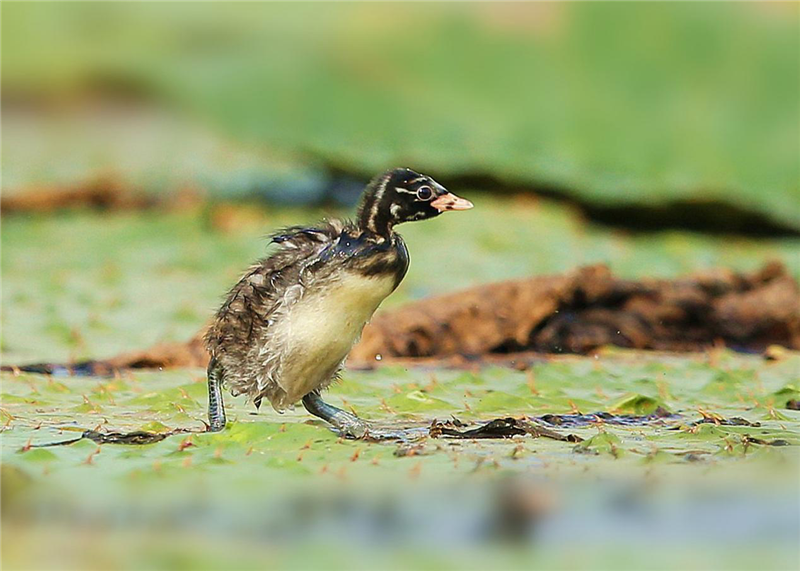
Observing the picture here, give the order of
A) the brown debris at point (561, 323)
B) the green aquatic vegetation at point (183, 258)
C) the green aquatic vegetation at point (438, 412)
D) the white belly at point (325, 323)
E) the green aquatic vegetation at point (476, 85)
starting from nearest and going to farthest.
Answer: the green aquatic vegetation at point (438, 412)
the white belly at point (325, 323)
the brown debris at point (561, 323)
the green aquatic vegetation at point (183, 258)
the green aquatic vegetation at point (476, 85)

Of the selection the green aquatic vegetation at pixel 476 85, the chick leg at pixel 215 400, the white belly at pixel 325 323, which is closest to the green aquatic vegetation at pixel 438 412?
the chick leg at pixel 215 400

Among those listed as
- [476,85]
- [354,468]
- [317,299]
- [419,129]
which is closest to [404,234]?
[419,129]

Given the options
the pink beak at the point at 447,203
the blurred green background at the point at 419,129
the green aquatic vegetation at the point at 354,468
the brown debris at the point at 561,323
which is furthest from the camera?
the blurred green background at the point at 419,129

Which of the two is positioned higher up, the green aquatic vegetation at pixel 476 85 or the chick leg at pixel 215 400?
the green aquatic vegetation at pixel 476 85

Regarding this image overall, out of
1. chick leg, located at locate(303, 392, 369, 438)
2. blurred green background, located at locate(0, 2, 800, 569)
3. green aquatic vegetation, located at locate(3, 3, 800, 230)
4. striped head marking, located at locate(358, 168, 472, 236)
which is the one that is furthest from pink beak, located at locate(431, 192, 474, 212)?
green aquatic vegetation, located at locate(3, 3, 800, 230)

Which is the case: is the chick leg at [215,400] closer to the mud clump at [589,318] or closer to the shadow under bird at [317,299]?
the shadow under bird at [317,299]

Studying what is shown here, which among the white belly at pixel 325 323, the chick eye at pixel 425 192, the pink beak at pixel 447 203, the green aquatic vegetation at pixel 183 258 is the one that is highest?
the chick eye at pixel 425 192

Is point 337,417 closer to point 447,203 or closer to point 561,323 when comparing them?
point 447,203

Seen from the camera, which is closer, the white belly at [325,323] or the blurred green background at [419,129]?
the white belly at [325,323]
